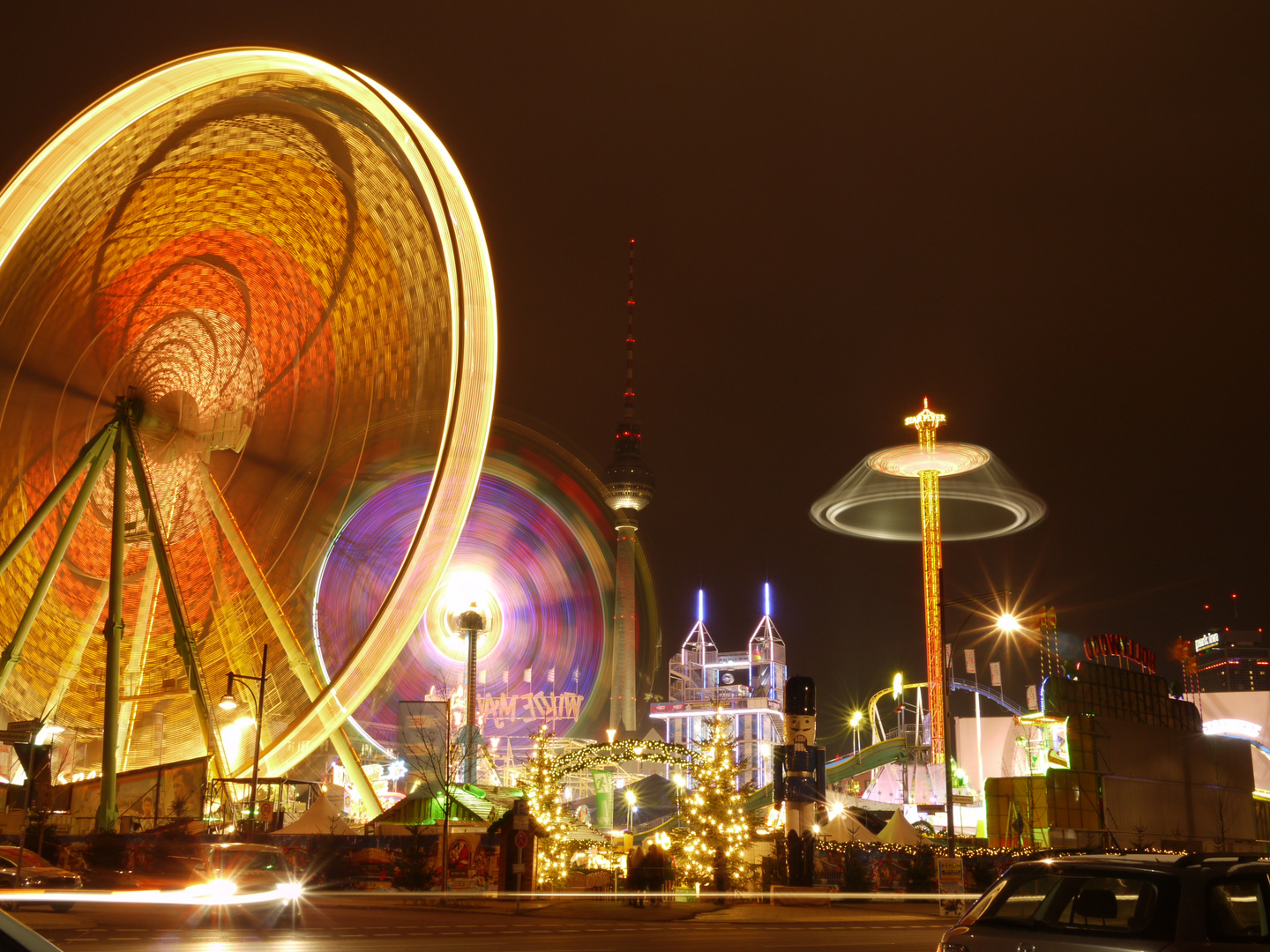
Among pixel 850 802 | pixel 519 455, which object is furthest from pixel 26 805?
pixel 519 455

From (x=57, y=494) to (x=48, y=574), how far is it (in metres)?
1.86

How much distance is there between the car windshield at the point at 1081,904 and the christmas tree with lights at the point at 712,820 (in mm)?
25215

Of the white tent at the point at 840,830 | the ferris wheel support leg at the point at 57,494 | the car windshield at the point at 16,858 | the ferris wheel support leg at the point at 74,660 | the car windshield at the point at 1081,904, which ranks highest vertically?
the ferris wheel support leg at the point at 57,494

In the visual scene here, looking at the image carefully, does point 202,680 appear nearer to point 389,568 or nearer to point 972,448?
point 389,568

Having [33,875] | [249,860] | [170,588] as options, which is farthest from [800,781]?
[249,860]

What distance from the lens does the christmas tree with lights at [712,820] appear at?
31438 millimetres

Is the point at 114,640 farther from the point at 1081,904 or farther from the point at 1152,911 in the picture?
the point at 1152,911

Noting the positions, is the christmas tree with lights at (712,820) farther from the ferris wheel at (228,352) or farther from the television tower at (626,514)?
the television tower at (626,514)

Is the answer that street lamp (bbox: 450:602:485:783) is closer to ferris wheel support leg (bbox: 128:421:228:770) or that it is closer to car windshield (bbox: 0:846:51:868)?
ferris wheel support leg (bbox: 128:421:228:770)

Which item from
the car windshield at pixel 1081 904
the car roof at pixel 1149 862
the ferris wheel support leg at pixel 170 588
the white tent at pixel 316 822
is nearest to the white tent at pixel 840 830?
the white tent at pixel 316 822

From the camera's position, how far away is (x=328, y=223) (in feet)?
89.2

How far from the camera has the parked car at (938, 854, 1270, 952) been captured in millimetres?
5379

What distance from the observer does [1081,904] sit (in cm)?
575

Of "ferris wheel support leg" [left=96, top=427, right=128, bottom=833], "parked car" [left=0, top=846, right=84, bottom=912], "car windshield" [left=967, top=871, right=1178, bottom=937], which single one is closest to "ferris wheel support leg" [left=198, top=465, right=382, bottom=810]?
"ferris wheel support leg" [left=96, top=427, right=128, bottom=833]
